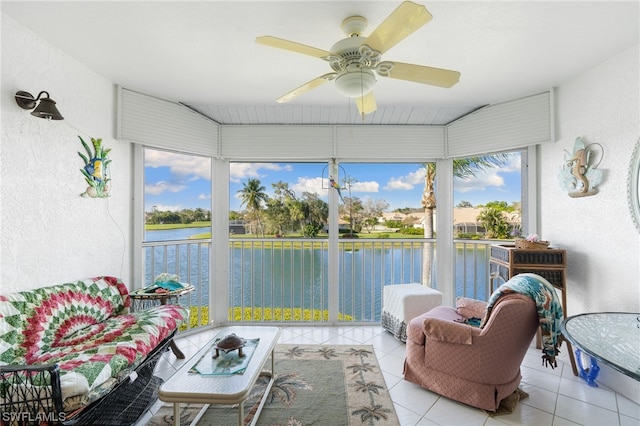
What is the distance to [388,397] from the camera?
212 cm

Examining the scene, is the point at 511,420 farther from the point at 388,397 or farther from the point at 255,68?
the point at 255,68

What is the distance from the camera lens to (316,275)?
149 inches

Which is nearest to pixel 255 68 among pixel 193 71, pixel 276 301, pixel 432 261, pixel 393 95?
pixel 193 71

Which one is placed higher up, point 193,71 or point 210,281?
point 193,71

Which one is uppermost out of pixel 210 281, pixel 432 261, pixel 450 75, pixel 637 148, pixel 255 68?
pixel 255 68

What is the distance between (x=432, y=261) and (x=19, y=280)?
13.0 feet

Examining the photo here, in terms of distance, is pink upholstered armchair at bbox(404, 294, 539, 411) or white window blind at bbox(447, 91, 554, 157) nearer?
pink upholstered armchair at bbox(404, 294, 539, 411)

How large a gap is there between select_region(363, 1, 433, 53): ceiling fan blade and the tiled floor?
2.32 m

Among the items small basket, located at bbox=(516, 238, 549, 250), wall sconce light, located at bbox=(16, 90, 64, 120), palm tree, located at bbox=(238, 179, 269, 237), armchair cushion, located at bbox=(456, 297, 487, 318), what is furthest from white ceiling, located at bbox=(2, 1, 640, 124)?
armchair cushion, located at bbox=(456, 297, 487, 318)

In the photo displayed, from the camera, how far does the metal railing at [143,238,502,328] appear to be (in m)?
3.57

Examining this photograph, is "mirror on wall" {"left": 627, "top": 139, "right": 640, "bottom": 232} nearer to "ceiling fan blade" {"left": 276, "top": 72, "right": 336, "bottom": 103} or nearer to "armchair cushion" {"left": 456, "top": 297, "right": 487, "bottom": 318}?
"armchair cushion" {"left": 456, "top": 297, "right": 487, "bottom": 318}

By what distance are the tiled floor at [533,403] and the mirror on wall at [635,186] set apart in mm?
1295

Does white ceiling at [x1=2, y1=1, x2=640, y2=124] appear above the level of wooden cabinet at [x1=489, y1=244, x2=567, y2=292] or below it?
above

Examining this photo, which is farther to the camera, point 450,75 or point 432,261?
point 432,261
